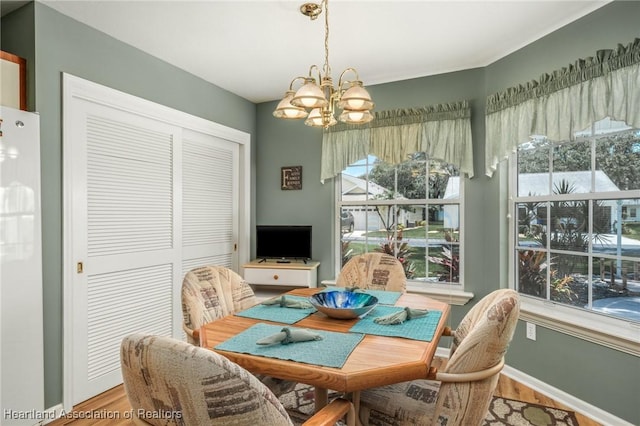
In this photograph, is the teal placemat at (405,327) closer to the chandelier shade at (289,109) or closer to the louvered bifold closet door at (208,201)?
the chandelier shade at (289,109)

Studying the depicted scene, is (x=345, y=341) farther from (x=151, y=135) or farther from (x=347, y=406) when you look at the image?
(x=151, y=135)

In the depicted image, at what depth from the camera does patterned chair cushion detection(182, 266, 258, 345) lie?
1.80m

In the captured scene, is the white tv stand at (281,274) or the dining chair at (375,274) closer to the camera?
the dining chair at (375,274)

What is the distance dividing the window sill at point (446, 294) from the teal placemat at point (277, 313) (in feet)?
5.64

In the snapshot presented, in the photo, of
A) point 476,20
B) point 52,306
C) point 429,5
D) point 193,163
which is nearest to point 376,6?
point 429,5

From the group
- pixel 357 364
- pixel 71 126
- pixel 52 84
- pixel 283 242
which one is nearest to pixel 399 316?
pixel 357 364

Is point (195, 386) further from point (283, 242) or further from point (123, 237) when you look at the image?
point (283, 242)

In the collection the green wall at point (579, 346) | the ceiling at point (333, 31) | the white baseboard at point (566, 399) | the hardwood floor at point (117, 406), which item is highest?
the ceiling at point (333, 31)

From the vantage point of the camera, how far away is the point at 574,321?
7.70ft

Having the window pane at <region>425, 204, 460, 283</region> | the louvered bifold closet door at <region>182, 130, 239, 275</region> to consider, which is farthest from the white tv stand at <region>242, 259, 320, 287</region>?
the window pane at <region>425, 204, 460, 283</region>

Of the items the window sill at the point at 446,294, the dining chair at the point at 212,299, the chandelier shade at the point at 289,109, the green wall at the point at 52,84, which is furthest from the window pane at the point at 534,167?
the green wall at the point at 52,84

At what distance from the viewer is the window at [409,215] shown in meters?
3.28

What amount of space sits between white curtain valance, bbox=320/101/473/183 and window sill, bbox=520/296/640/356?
1173mm

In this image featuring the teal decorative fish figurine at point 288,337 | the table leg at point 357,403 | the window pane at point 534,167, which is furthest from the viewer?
the window pane at point 534,167
